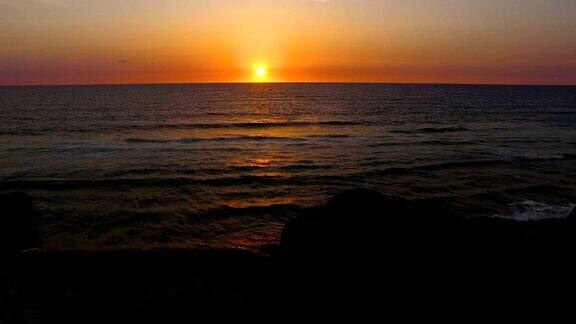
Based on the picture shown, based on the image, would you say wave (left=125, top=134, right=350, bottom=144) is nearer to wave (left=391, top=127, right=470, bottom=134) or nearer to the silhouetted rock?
wave (left=391, top=127, right=470, bottom=134)

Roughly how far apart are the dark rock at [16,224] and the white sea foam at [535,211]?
697 inches

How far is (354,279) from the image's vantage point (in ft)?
28.2

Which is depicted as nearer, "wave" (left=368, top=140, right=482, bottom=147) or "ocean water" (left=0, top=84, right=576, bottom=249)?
"ocean water" (left=0, top=84, right=576, bottom=249)

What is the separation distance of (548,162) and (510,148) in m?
6.29

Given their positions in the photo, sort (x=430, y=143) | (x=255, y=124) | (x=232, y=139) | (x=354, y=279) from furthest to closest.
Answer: (x=255, y=124)
(x=232, y=139)
(x=430, y=143)
(x=354, y=279)

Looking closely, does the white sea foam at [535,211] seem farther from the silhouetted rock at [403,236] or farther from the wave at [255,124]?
the wave at [255,124]

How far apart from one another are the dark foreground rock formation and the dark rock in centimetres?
167

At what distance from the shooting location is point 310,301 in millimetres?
8586

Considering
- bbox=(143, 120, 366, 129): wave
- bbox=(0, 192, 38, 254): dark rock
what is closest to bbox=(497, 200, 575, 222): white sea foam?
bbox=(0, 192, 38, 254): dark rock

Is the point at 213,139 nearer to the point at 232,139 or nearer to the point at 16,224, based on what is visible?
the point at 232,139

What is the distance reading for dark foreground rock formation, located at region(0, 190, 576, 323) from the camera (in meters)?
7.93

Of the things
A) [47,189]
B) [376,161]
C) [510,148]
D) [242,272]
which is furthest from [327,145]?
[242,272]

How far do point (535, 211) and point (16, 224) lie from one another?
65.7 feet

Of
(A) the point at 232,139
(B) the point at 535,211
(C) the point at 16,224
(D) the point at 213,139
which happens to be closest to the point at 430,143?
(A) the point at 232,139
